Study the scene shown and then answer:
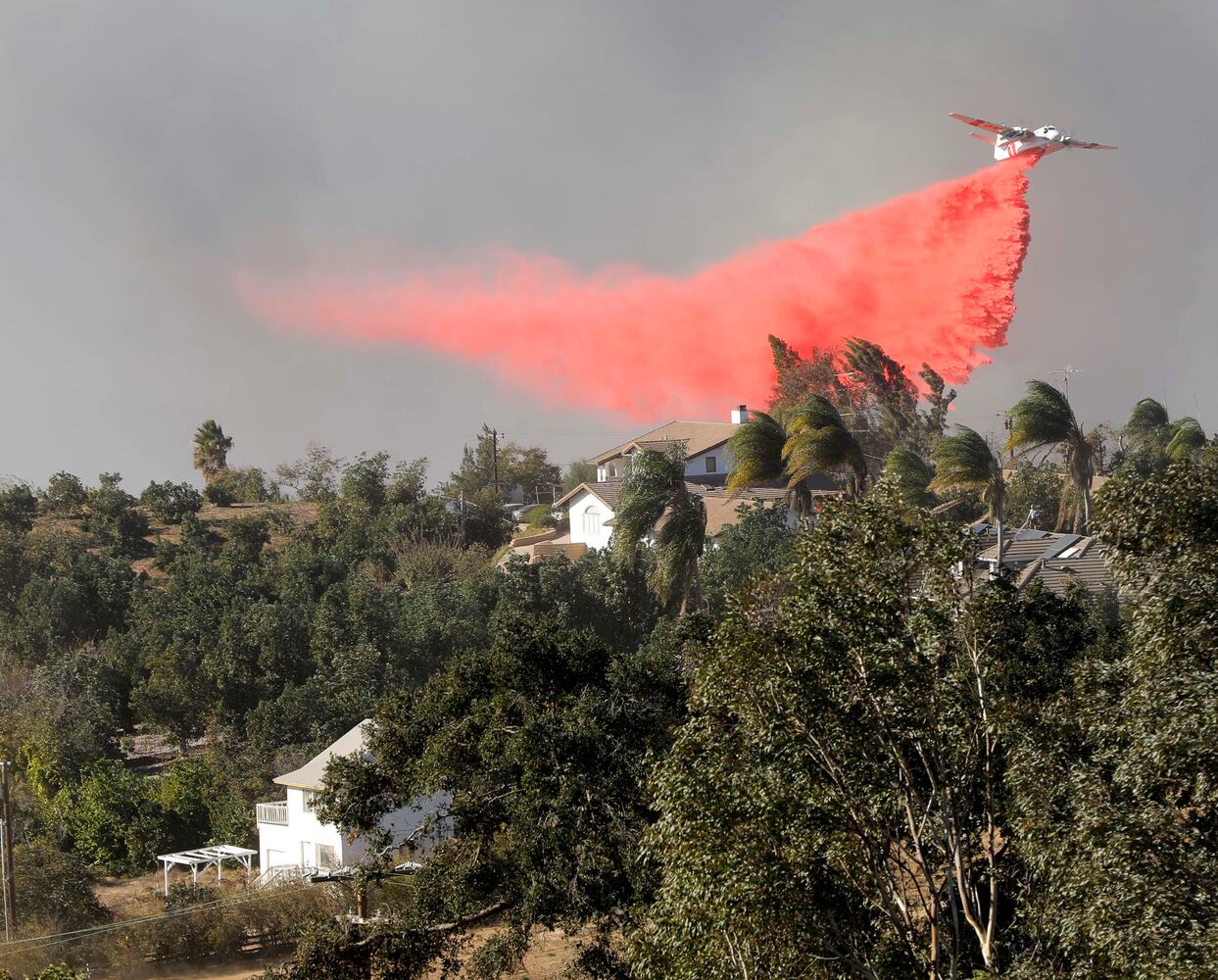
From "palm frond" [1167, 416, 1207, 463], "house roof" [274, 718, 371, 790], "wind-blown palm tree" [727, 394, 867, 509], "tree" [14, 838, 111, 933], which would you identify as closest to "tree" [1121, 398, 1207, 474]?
"palm frond" [1167, 416, 1207, 463]

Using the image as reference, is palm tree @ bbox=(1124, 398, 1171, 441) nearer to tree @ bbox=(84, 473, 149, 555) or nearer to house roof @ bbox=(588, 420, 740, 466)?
house roof @ bbox=(588, 420, 740, 466)

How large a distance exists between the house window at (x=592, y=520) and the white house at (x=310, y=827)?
32.2 m

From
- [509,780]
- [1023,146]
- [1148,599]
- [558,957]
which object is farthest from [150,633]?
[1148,599]

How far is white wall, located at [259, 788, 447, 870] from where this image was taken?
31656 mm

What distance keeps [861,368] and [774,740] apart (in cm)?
5345

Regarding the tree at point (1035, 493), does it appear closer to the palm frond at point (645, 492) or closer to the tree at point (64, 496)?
the palm frond at point (645, 492)

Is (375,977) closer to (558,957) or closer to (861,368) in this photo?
(558,957)

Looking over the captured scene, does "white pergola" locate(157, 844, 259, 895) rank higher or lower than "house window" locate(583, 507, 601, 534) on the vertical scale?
lower

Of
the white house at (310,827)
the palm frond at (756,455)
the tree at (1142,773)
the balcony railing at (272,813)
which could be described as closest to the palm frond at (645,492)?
the palm frond at (756,455)

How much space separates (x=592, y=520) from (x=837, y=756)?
178 ft

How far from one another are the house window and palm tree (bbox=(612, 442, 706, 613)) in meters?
26.5

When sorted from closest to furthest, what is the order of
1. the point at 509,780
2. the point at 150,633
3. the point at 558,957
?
1. the point at 509,780
2. the point at 558,957
3. the point at 150,633

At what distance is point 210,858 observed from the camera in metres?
33.5

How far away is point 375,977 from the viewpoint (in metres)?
19.7
